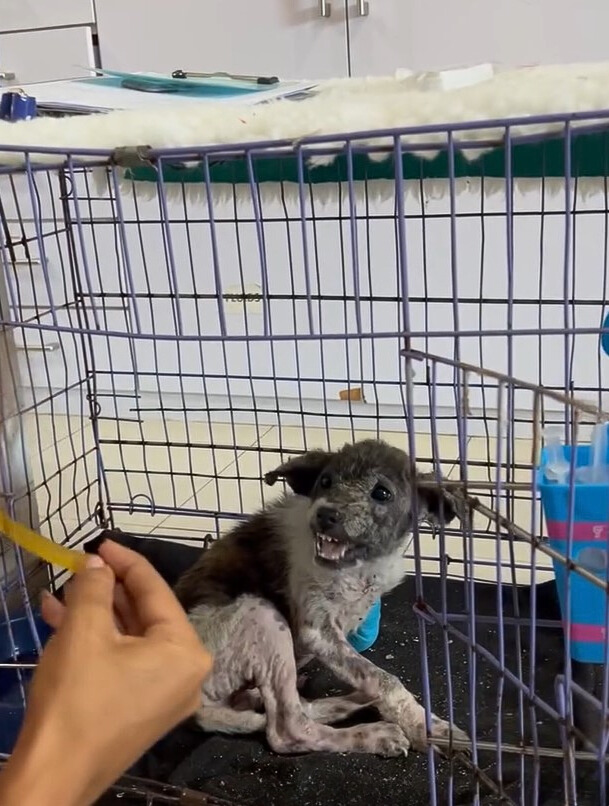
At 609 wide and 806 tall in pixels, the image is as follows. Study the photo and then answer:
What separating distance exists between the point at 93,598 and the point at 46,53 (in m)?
2.71

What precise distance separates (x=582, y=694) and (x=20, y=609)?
124 centimetres

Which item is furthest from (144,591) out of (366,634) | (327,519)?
(366,634)

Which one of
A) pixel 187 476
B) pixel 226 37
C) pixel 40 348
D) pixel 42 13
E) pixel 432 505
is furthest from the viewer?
pixel 42 13

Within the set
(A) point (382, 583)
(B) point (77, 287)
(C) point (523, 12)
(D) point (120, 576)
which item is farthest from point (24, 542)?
(C) point (523, 12)

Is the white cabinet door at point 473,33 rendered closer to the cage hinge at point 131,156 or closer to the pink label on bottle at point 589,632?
the cage hinge at point 131,156

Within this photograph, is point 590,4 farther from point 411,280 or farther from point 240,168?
point 240,168

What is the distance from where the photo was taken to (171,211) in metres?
2.68

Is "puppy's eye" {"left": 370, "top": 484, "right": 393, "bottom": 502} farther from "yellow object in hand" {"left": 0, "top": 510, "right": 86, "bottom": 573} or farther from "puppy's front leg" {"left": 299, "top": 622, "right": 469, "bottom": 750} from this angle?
"yellow object in hand" {"left": 0, "top": 510, "right": 86, "bottom": 573}

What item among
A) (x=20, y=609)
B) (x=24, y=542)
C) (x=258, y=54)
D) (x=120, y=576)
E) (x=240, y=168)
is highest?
(x=258, y=54)

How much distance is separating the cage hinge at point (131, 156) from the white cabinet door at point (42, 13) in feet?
6.58

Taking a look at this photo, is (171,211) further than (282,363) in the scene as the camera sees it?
No

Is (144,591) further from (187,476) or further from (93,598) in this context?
(187,476)

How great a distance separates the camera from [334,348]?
110 inches

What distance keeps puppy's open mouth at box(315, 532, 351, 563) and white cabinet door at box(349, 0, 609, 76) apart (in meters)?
1.51
